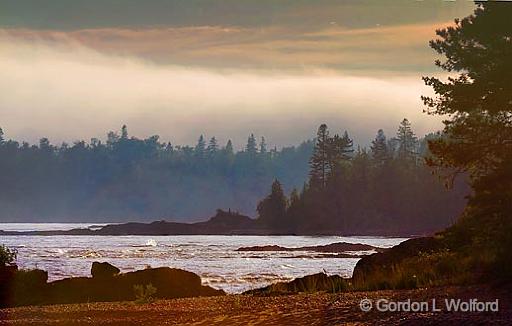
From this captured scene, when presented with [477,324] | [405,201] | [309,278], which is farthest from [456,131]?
[405,201]

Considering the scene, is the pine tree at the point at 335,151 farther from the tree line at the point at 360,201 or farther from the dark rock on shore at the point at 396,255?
the dark rock on shore at the point at 396,255

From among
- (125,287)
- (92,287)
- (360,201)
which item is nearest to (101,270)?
(92,287)

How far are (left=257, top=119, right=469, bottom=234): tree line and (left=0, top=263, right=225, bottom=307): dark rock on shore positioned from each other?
106 metres

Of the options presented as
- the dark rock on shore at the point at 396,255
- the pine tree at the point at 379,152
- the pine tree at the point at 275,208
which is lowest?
the dark rock on shore at the point at 396,255

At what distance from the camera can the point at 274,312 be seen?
17.0 metres

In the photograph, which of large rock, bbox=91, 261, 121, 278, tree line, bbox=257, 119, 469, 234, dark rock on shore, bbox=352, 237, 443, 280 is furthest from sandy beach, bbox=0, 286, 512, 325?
A: tree line, bbox=257, 119, 469, 234

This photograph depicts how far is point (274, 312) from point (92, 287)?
14319mm

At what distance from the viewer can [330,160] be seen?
14775cm

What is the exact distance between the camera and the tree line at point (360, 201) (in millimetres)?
135500

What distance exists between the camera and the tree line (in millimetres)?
135500

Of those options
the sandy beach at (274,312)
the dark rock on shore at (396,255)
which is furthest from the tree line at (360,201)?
the sandy beach at (274,312)

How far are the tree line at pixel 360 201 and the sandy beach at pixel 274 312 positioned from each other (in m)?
117

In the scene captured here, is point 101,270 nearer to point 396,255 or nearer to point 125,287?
point 125,287

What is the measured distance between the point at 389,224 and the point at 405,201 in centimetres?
457
